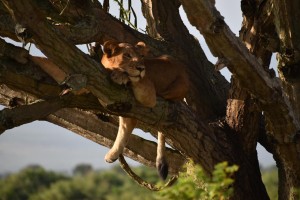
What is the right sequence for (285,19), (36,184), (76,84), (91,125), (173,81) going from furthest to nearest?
(36,184), (91,125), (173,81), (285,19), (76,84)

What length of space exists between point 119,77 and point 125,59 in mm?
426

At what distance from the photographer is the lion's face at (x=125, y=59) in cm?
545

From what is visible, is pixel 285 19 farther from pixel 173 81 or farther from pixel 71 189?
pixel 71 189

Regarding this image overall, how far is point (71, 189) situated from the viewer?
15023mm

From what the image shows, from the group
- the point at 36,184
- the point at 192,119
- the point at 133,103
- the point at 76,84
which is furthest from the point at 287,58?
the point at 36,184

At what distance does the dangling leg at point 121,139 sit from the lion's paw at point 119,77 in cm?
106

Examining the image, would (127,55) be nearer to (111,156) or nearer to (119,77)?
(119,77)

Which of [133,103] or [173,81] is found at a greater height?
[173,81]

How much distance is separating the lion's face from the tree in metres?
0.20

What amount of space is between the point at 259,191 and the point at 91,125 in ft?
7.01

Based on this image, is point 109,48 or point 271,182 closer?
point 109,48

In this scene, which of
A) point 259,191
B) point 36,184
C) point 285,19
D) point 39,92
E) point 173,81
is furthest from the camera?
point 36,184

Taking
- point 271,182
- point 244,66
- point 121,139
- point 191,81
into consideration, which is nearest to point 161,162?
Result: point 121,139

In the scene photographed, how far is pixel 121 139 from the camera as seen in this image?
6.42 meters
